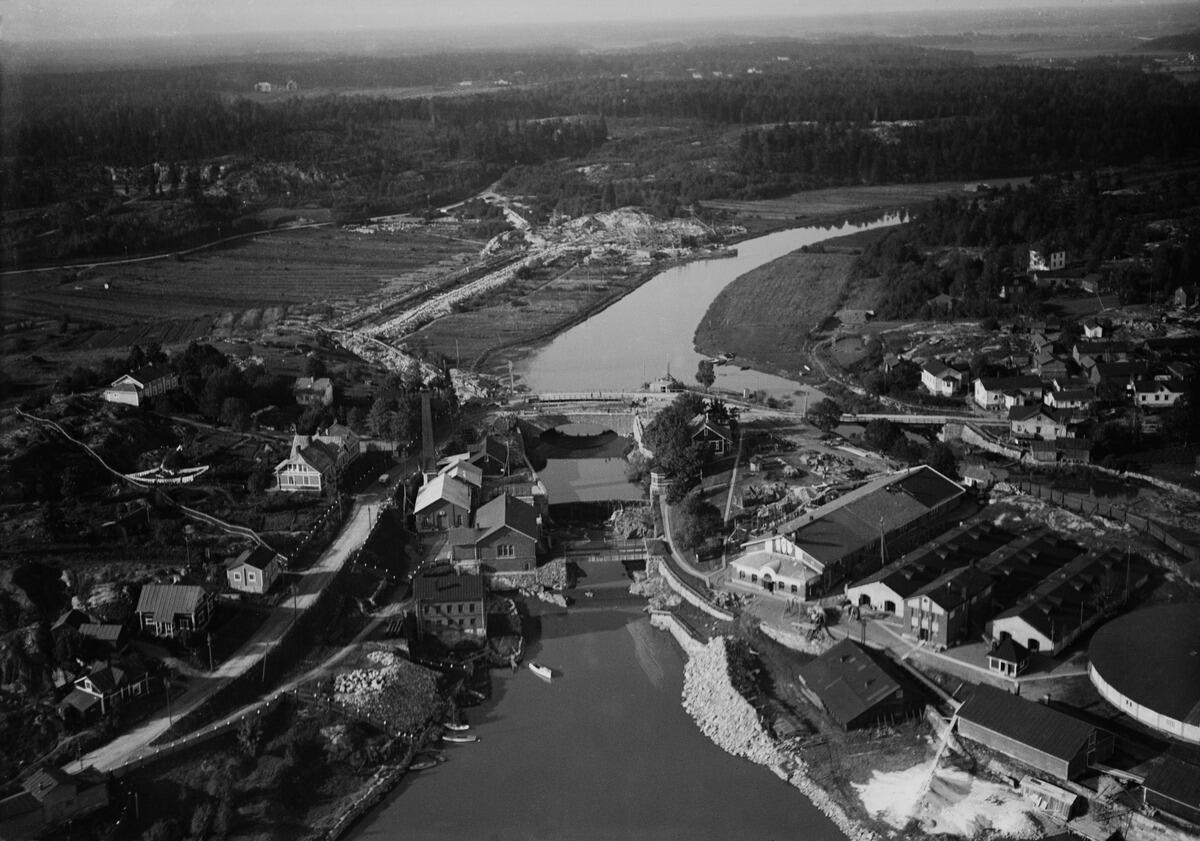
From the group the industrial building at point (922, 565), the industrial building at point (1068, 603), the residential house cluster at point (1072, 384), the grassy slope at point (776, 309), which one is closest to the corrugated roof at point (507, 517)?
the industrial building at point (922, 565)

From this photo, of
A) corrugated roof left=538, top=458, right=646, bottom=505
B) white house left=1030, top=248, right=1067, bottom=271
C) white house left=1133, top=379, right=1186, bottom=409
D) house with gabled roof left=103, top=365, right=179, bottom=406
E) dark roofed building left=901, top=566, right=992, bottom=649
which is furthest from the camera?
white house left=1030, top=248, right=1067, bottom=271

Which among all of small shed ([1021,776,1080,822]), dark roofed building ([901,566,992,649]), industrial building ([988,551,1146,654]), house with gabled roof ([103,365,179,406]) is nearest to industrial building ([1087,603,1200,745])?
industrial building ([988,551,1146,654])

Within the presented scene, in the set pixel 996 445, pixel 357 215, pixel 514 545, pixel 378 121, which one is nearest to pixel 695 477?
pixel 514 545

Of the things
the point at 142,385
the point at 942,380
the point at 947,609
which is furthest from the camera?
the point at 942,380

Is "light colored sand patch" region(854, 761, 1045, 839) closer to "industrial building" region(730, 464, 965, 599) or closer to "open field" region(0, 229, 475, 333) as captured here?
"industrial building" region(730, 464, 965, 599)

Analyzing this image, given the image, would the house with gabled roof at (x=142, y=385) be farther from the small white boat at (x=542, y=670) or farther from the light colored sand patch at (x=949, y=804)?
the light colored sand patch at (x=949, y=804)

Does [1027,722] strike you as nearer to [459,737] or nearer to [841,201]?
[459,737]

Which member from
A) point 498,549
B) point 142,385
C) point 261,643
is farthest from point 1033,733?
point 142,385
